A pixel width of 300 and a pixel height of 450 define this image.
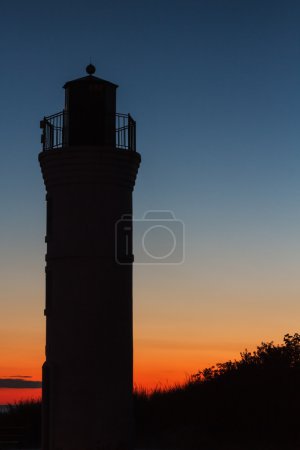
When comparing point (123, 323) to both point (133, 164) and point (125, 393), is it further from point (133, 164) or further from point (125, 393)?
point (133, 164)

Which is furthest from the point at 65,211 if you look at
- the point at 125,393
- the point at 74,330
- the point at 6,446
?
the point at 6,446

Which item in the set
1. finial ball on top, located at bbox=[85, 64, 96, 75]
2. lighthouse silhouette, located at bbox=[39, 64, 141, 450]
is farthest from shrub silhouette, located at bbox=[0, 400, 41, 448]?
finial ball on top, located at bbox=[85, 64, 96, 75]

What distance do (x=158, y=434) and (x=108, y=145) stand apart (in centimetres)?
1101

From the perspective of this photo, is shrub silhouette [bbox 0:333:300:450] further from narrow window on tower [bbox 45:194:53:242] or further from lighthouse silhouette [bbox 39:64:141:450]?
narrow window on tower [bbox 45:194:53:242]

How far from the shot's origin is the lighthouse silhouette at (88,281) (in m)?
25.8

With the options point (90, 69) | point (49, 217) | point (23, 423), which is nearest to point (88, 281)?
point (49, 217)

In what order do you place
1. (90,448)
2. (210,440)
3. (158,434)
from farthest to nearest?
(158,434), (210,440), (90,448)

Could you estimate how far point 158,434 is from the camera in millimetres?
30641

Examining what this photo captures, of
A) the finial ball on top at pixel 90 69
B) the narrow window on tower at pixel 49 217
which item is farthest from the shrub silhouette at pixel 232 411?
the finial ball on top at pixel 90 69

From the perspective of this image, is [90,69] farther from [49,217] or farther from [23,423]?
[23,423]

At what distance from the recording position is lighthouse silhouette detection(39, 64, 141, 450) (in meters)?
25.8

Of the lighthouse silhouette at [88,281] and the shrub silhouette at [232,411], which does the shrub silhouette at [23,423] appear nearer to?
the shrub silhouette at [232,411]

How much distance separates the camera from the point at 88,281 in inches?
1026

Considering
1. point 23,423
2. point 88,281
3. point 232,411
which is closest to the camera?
point 88,281
